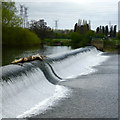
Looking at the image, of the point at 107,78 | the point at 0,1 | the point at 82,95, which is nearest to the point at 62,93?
the point at 82,95

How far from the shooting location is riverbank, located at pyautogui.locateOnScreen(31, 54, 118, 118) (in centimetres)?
470

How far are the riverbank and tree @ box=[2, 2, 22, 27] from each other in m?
17.8

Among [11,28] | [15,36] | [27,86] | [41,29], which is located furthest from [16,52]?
[41,29]

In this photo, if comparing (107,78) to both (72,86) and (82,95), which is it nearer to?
(72,86)

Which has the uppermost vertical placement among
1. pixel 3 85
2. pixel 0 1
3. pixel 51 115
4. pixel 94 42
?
pixel 0 1

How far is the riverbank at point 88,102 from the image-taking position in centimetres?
470

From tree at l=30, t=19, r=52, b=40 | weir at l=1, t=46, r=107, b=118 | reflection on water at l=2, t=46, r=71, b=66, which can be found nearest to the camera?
weir at l=1, t=46, r=107, b=118

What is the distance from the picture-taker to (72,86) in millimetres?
6895

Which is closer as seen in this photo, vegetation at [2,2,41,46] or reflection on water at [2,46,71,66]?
reflection on water at [2,46,71,66]

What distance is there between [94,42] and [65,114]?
21.3 metres

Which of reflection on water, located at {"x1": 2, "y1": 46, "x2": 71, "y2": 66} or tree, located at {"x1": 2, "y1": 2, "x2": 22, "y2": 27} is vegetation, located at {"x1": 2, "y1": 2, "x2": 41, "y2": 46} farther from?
reflection on water, located at {"x1": 2, "y1": 46, "x2": 71, "y2": 66}

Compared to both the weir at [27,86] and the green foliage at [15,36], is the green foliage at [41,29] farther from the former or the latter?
the weir at [27,86]

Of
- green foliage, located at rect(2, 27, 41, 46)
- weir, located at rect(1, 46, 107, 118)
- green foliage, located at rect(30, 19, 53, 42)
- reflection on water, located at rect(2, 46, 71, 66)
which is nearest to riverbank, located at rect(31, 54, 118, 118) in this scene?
weir, located at rect(1, 46, 107, 118)

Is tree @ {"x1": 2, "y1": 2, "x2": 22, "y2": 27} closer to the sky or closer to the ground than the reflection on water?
closer to the sky
